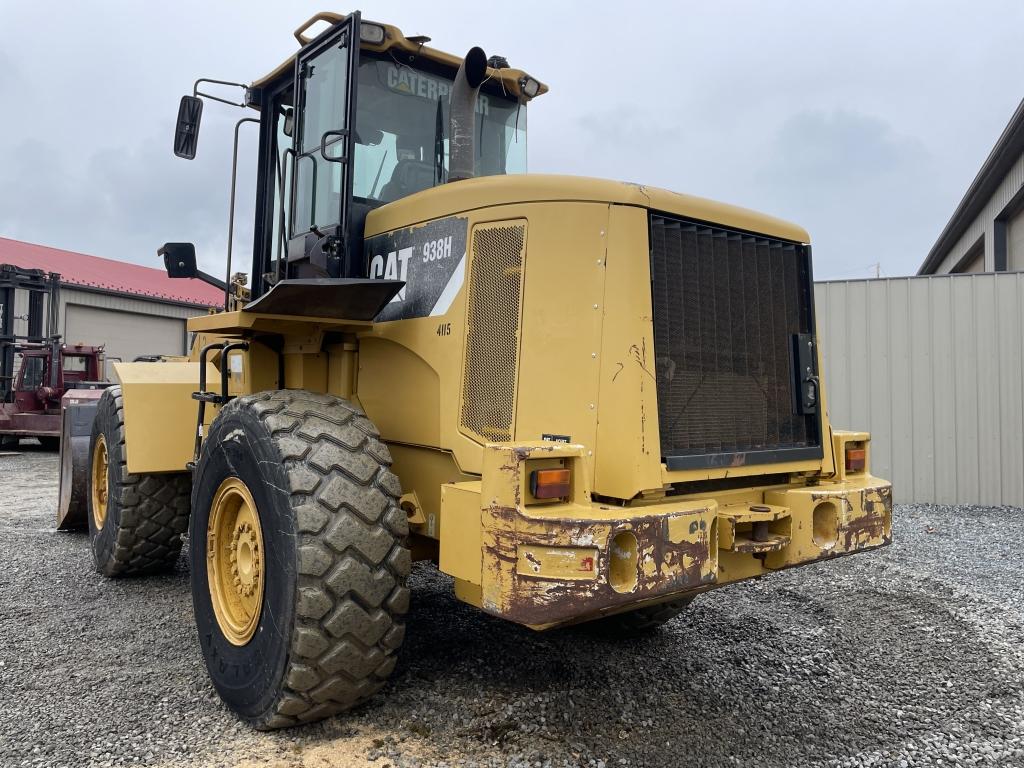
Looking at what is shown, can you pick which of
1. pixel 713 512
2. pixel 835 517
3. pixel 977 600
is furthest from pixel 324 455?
pixel 977 600

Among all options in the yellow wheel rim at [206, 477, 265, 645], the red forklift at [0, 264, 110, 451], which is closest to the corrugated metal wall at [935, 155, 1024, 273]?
the yellow wheel rim at [206, 477, 265, 645]

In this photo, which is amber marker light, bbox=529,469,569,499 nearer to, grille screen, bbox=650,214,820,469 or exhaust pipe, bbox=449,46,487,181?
grille screen, bbox=650,214,820,469

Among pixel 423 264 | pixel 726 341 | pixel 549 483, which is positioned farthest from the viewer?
pixel 423 264

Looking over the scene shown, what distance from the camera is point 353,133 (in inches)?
146

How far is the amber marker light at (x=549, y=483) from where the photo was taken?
265 cm

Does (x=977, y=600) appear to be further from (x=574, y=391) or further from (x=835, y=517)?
(x=574, y=391)

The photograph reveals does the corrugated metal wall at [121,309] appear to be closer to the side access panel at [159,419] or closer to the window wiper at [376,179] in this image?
the side access panel at [159,419]

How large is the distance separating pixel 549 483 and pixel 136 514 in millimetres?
3613

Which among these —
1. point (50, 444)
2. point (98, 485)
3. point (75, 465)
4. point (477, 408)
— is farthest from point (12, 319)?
point (477, 408)

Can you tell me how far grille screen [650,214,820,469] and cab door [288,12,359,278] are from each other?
5.19 ft

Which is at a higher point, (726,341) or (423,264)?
(423,264)

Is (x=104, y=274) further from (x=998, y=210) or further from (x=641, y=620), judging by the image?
(x=641, y=620)

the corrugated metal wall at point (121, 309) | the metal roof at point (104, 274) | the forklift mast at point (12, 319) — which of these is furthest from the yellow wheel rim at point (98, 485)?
the metal roof at point (104, 274)

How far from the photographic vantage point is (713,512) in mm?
2795
